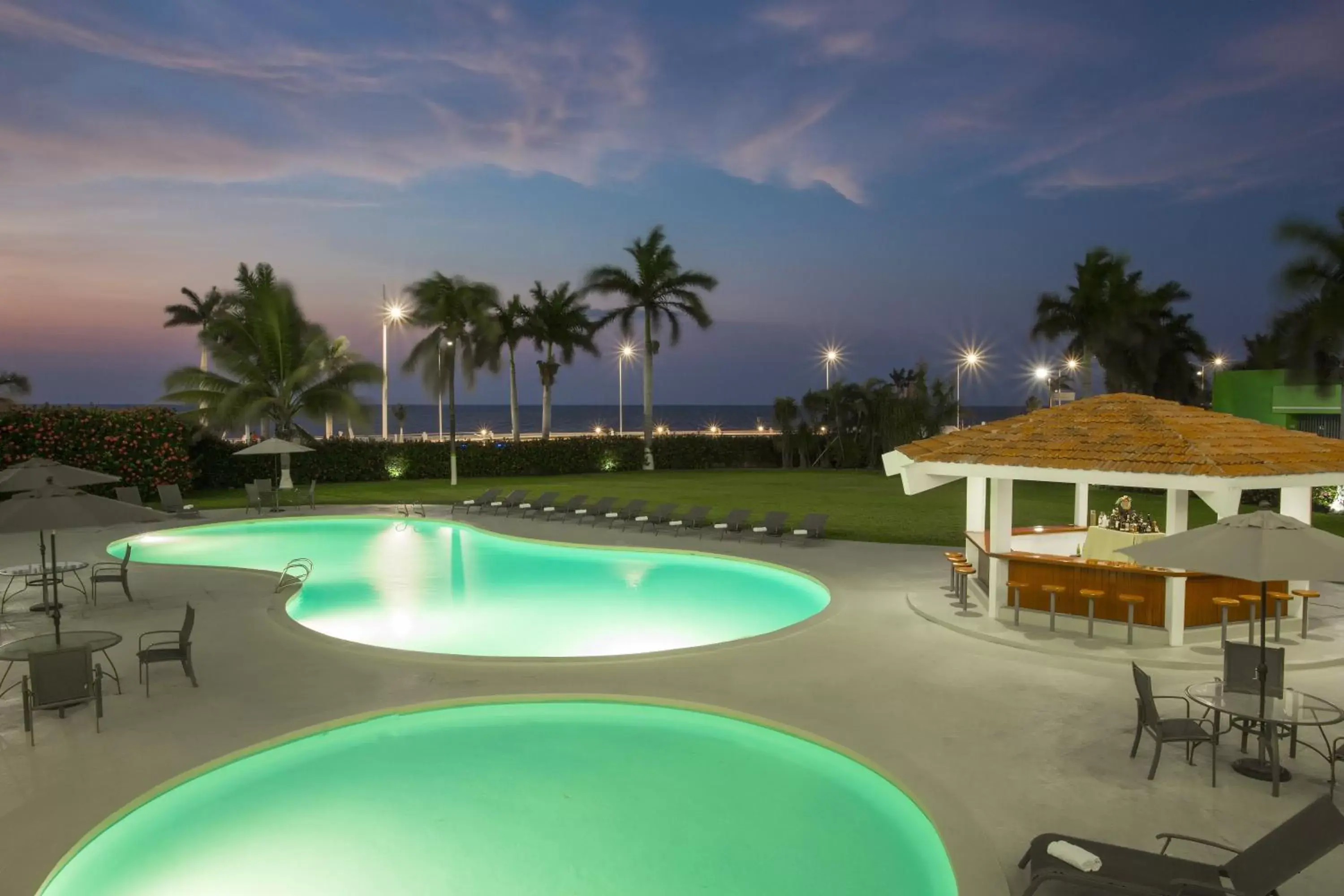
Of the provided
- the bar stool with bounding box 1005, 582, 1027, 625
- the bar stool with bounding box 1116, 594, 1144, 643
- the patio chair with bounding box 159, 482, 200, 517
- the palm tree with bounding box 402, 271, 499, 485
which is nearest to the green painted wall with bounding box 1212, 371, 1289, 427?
the bar stool with bounding box 1005, 582, 1027, 625

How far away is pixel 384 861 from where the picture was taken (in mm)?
6512

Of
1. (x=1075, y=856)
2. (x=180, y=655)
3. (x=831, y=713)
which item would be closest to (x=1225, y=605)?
(x=831, y=713)

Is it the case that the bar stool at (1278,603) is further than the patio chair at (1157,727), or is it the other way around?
the bar stool at (1278,603)

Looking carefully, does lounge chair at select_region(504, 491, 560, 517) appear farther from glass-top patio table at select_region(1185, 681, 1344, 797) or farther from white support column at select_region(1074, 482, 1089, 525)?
glass-top patio table at select_region(1185, 681, 1344, 797)

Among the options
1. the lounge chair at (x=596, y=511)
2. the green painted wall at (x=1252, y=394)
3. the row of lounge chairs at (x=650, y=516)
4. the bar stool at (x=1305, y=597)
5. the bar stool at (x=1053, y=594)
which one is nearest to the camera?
the bar stool at (x=1305, y=597)

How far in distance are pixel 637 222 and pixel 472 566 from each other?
3393 cm

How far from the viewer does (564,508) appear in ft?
81.7

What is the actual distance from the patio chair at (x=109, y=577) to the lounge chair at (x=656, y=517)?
1129 cm

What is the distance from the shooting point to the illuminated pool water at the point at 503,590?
1384 cm

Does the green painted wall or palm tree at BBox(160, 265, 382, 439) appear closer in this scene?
palm tree at BBox(160, 265, 382, 439)

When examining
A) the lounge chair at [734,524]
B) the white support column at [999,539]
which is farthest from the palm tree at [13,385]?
the white support column at [999,539]

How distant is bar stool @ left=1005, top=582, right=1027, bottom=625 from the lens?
11930mm

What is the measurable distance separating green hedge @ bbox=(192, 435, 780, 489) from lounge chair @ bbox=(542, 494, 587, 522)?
44.9ft

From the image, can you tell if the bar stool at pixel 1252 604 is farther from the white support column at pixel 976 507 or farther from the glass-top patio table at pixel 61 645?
the glass-top patio table at pixel 61 645
